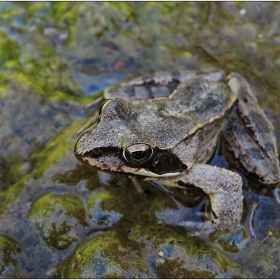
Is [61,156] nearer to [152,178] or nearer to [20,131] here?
[20,131]

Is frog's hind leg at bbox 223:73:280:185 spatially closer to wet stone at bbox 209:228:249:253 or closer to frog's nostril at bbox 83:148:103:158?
wet stone at bbox 209:228:249:253

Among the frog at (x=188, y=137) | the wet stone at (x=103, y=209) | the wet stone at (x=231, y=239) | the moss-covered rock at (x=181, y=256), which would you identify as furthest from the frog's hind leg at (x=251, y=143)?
the wet stone at (x=103, y=209)

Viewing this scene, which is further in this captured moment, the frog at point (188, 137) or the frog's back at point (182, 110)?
the frog's back at point (182, 110)

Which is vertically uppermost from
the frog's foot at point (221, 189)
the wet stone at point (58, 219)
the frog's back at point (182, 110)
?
the frog's back at point (182, 110)

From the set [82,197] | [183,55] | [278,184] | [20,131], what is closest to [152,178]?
[82,197]

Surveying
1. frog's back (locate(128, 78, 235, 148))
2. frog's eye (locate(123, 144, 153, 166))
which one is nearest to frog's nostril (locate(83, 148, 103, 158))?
frog's eye (locate(123, 144, 153, 166))

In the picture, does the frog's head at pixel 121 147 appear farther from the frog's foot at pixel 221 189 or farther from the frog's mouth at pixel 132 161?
the frog's foot at pixel 221 189

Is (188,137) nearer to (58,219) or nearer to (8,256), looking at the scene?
(58,219)
